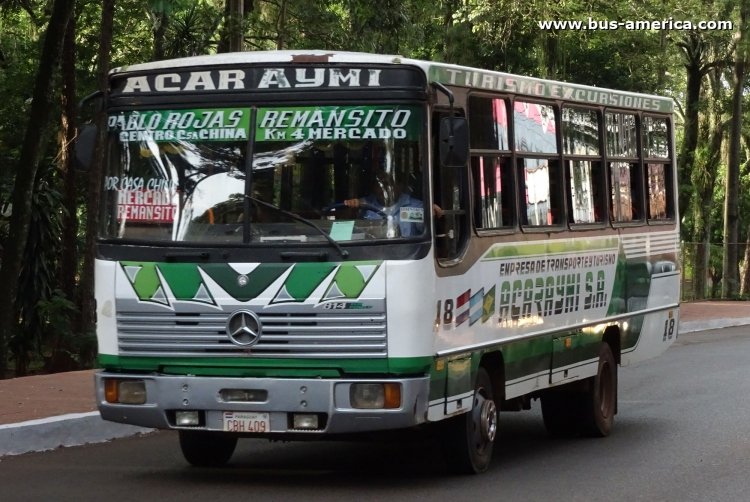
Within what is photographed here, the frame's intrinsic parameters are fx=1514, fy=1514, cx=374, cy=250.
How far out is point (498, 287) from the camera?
11094mm

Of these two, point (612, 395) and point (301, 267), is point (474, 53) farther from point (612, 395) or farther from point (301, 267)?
point (301, 267)

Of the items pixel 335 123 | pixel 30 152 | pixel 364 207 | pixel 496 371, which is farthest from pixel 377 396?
pixel 30 152

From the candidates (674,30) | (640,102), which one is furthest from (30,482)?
(674,30)

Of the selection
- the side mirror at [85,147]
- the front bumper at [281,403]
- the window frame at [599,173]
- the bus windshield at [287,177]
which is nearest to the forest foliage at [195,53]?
the window frame at [599,173]

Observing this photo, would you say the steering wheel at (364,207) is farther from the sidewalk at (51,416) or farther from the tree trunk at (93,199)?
the tree trunk at (93,199)

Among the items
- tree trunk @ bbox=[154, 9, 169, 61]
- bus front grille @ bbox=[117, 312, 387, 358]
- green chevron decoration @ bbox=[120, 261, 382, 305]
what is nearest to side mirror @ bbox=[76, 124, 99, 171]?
green chevron decoration @ bbox=[120, 261, 382, 305]

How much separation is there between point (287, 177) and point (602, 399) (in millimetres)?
5137

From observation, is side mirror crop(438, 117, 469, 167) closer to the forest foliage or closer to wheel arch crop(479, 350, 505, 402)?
wheel arch crop(479, 350, 505, 402)

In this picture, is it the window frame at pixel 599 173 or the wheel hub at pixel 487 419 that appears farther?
the window frame at pixel 599 173

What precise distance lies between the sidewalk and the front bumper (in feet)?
7.18

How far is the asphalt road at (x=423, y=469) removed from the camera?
32.5 feet

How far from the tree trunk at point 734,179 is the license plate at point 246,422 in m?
31.0

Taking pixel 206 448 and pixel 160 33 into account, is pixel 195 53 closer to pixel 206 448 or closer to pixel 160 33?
pixel 160 33

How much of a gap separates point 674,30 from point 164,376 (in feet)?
89.1
